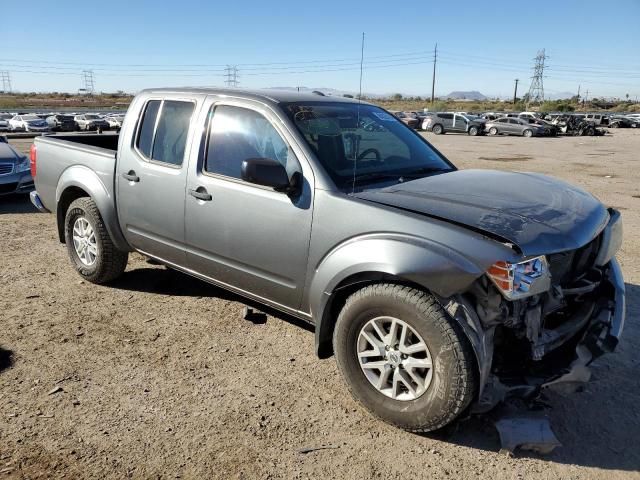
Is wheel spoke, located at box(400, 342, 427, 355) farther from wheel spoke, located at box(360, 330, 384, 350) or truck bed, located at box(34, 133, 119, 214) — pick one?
truck bed, located at box(34, 133, 119, 214)

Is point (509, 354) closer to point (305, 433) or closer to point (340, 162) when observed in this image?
point (305, 433)

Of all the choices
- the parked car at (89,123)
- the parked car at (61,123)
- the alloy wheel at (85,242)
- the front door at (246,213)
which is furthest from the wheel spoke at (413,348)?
the parked car at (61,123)

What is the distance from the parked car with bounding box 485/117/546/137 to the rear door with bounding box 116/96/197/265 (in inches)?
1398

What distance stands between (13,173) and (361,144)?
25.6 ft

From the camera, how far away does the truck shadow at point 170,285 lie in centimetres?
484

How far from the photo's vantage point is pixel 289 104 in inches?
144

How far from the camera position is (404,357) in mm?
2910

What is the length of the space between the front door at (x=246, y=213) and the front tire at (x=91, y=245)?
3.90 feet

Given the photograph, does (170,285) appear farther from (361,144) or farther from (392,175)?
(392,175)

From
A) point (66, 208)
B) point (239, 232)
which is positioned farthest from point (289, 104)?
point (66, 208)

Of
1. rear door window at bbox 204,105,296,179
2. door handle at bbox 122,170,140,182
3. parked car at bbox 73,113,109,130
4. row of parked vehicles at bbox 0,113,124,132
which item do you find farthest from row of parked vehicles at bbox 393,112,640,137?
rear door window at bbox 204,105,296,179

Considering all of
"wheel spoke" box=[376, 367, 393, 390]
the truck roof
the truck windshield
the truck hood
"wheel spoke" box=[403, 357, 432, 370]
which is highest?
the truck roof

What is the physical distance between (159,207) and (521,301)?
109 inches

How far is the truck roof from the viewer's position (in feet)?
12.3
